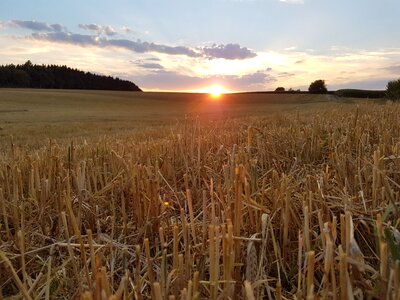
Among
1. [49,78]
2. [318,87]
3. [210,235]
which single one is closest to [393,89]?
A: [318,87]

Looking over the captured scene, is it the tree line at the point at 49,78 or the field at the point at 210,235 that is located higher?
the tree line at the point at 49,78

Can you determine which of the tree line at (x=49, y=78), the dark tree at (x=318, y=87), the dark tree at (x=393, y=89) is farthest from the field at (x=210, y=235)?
the tree line at (x=49, y=78)

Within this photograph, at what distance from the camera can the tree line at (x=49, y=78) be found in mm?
88500

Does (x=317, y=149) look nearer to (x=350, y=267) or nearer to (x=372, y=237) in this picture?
(x=372, y=237)

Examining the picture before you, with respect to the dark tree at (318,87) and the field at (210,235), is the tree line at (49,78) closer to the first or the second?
the dark tree at (318,87)

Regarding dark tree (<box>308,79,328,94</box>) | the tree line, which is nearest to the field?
dark tree (<box>308,79,328,94</box>)

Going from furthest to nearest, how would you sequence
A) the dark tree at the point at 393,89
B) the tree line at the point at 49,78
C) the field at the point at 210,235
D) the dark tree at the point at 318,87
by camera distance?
the tree line at the point at 49,78
the dark tree at the point at 318,87
the dark tree at the point at 393,89
the field at the point at 210,235

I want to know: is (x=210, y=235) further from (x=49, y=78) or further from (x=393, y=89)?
(x=49, y=78)

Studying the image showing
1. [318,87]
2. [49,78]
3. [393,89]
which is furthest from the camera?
[49,78]

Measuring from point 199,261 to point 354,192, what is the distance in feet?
3.55

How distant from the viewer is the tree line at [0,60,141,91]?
88500mm

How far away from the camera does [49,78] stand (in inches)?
3723

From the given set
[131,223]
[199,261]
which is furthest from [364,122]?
[199,261]

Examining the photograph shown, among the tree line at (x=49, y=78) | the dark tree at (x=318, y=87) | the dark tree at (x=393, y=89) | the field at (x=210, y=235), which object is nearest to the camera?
the field at (x=210, y=235)
